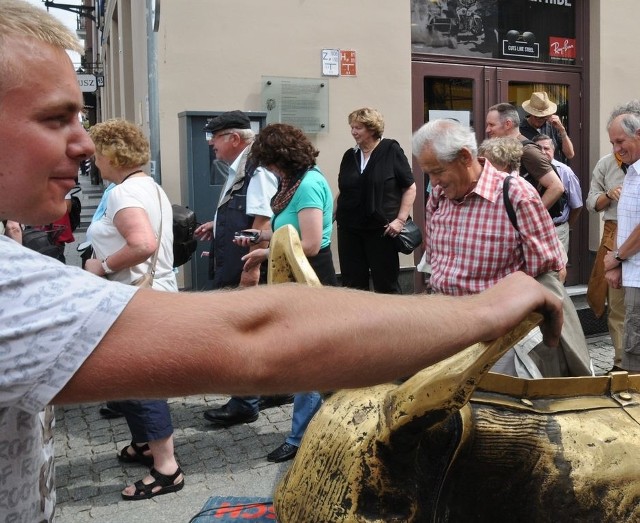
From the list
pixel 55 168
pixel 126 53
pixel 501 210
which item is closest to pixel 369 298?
pixel 55 168

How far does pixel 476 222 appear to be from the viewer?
3.26 metres

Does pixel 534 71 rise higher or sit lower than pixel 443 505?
higher

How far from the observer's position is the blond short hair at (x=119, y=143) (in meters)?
4.09

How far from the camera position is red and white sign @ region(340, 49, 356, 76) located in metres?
6.87

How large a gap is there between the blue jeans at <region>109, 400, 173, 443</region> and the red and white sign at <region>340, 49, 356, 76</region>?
3.88 metres

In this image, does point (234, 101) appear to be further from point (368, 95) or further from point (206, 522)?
point (206, 522)

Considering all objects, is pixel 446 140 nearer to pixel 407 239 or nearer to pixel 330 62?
pixel 407 239

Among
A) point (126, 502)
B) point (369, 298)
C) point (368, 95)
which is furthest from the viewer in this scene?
point (368, 95)

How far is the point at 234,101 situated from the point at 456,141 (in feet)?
11.7

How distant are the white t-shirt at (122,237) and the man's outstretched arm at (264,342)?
3.10 m

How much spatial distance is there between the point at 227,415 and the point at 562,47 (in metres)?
5.63

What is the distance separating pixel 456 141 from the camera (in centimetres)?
327

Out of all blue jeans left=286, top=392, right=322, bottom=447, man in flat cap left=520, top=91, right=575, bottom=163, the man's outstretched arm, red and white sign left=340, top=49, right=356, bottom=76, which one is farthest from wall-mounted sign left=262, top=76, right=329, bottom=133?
the man's outstretched arm

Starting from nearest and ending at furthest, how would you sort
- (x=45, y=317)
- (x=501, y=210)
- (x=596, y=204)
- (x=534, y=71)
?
(x=45, y=317)
(x=501, y=210)
(x=596, y=204)
(x=534, y=71)
